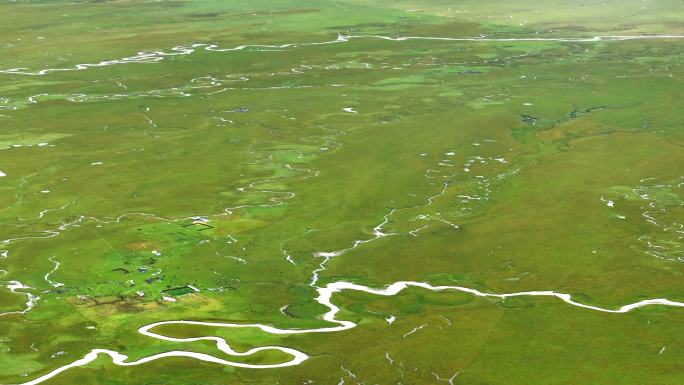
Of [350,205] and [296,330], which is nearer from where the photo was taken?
[296,330]

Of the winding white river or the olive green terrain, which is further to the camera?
the olive green terrain

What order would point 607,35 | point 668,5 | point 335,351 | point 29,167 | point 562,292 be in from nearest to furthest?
point 335,351 < point 562,292 < point 29,167 < point 607,35 < point 668,5

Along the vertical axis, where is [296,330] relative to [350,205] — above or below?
above

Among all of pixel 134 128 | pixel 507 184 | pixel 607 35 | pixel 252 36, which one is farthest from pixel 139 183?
pixel 607 35

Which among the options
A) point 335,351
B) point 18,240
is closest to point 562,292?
point 335,351

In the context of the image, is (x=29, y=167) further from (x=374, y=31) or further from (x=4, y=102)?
(x=374, y=31)

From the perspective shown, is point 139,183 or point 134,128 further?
point 134,128

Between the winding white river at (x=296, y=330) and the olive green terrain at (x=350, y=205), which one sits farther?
the olive green terrain at (x=350, y=205)

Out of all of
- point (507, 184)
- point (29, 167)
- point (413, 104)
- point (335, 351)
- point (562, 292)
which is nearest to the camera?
point (335, 351)
